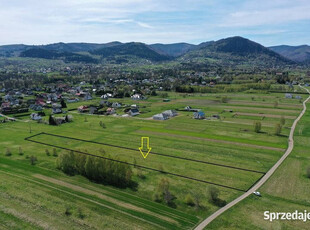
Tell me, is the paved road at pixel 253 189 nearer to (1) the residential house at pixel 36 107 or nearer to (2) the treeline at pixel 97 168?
(2) the treeline at pixel 97 168

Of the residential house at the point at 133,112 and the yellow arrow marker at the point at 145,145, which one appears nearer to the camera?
the yellow arrow marker at the point at 145,145

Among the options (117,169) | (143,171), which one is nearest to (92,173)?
(117,169)

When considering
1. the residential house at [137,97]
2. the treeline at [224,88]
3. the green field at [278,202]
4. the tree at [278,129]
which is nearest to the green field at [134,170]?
the tree at [278,129]

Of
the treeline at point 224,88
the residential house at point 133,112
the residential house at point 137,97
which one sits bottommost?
the residential house at point 133,112

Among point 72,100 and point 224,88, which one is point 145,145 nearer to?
point 72,100

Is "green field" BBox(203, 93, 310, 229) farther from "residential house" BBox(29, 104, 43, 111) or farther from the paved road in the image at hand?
"residential house" BBox(29, 104, 43, 111)

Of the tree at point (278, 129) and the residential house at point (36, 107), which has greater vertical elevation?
the tree at point (278, 129)

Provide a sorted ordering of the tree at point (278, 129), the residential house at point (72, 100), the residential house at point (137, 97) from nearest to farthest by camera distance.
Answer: the tree at point (278, 129) → the residential house at point (72, 100) → the residential house at point (137, 97)

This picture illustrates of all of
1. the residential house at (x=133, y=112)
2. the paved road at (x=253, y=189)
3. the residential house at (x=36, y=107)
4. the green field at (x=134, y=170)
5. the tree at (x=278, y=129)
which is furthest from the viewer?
the residential house at (x=36, y=107)

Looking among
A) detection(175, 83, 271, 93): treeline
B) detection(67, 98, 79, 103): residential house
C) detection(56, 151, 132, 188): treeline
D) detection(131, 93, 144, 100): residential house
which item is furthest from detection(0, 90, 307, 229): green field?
detection(175, 83, 271, 93): treeline
